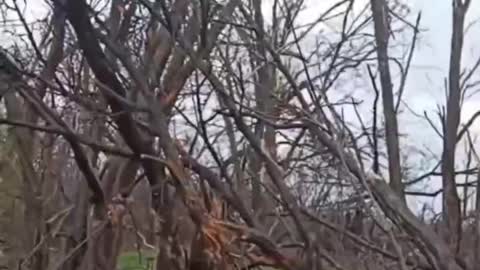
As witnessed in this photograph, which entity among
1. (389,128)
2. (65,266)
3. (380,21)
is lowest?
(65,266)

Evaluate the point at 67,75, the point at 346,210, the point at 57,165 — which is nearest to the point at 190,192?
the point at 346,210

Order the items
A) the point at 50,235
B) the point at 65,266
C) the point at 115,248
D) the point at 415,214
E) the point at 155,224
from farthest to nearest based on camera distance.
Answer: the point at 50,235
the point at 65,266
the point at 115,248
the point at 155,224
the point at 415,214

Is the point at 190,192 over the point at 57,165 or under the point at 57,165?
under

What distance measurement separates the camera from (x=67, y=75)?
3.97 m

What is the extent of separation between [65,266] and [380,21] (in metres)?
3.20

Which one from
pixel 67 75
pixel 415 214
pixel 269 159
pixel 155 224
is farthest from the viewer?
pixel 67 75

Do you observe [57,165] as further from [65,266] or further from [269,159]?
[269,159]

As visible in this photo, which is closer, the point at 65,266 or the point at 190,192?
the point at 190,192

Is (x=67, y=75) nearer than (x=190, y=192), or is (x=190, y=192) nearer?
(x=190, y=192)

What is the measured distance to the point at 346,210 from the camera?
276 centimetres

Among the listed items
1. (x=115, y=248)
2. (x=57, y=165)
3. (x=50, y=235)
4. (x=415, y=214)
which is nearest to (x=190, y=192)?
(x=415, y=214)

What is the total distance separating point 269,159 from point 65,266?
2820 millimetres

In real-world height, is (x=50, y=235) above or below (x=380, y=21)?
below

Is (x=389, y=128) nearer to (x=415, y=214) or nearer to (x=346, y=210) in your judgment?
(x=415, y=214)
